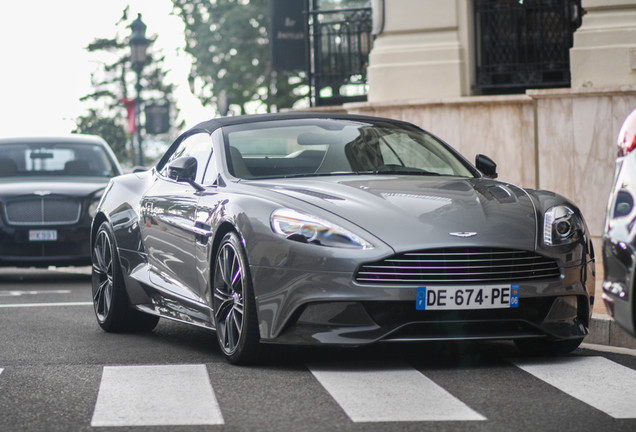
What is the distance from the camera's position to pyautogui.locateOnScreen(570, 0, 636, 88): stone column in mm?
14578

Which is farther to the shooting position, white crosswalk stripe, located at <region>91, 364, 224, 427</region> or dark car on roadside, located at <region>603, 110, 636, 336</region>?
white crosswalk stripe, located at <region>91, 364, 224, 427</region>

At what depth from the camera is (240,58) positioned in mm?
61188

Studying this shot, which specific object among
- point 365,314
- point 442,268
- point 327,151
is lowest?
point 365,314

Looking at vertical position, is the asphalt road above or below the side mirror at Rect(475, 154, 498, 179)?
below

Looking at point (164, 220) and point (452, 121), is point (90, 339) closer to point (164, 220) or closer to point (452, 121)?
point (164, 220)

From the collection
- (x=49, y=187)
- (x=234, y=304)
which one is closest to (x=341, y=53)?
(x=49, y=187)

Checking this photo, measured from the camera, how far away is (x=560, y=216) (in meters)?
7.27

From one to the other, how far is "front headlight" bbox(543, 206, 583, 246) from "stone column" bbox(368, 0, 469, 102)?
939cm

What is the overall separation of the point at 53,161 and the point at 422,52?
4679 mm

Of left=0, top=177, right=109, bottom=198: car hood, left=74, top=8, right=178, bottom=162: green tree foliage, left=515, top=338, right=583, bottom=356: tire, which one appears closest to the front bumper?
left=515, top=338, right=583, bottom=356: tire

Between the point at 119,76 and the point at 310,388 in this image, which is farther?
the point at 119,76

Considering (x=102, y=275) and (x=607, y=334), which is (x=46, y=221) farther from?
(x=607, y=334)

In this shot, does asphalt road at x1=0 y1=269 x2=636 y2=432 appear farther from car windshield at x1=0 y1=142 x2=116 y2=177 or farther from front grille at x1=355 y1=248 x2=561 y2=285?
car windshield at x1=0 y1=142 x2=116 y2=177

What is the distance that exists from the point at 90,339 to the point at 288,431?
381cm
